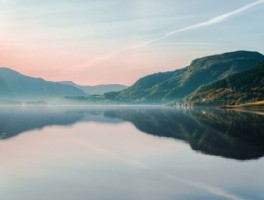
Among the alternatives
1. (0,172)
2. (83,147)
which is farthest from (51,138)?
(0,172)

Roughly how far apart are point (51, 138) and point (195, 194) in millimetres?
56567

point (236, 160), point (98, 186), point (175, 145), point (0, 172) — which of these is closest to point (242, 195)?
point (98, 186)

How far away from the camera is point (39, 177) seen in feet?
145

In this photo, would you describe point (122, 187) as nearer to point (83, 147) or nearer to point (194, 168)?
point (194, 168)

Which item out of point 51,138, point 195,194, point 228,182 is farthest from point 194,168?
point 51,138

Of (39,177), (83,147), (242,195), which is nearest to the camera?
(242,195)

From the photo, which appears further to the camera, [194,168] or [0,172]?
[194,168]

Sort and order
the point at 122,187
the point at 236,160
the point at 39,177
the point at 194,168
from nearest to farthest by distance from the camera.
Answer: the point at 122,187
the point at 39,177
the point at 194,168
the point at 236,160

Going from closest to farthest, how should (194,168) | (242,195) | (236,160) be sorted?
(242,195), (194,168), (236,160)

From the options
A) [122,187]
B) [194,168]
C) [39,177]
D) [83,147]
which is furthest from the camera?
[83,147]

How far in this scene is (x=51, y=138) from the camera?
289 feet

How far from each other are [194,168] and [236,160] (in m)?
9.67

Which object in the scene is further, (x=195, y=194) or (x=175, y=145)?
(x=175, y=145)

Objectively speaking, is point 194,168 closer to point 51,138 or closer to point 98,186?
point 98,186
